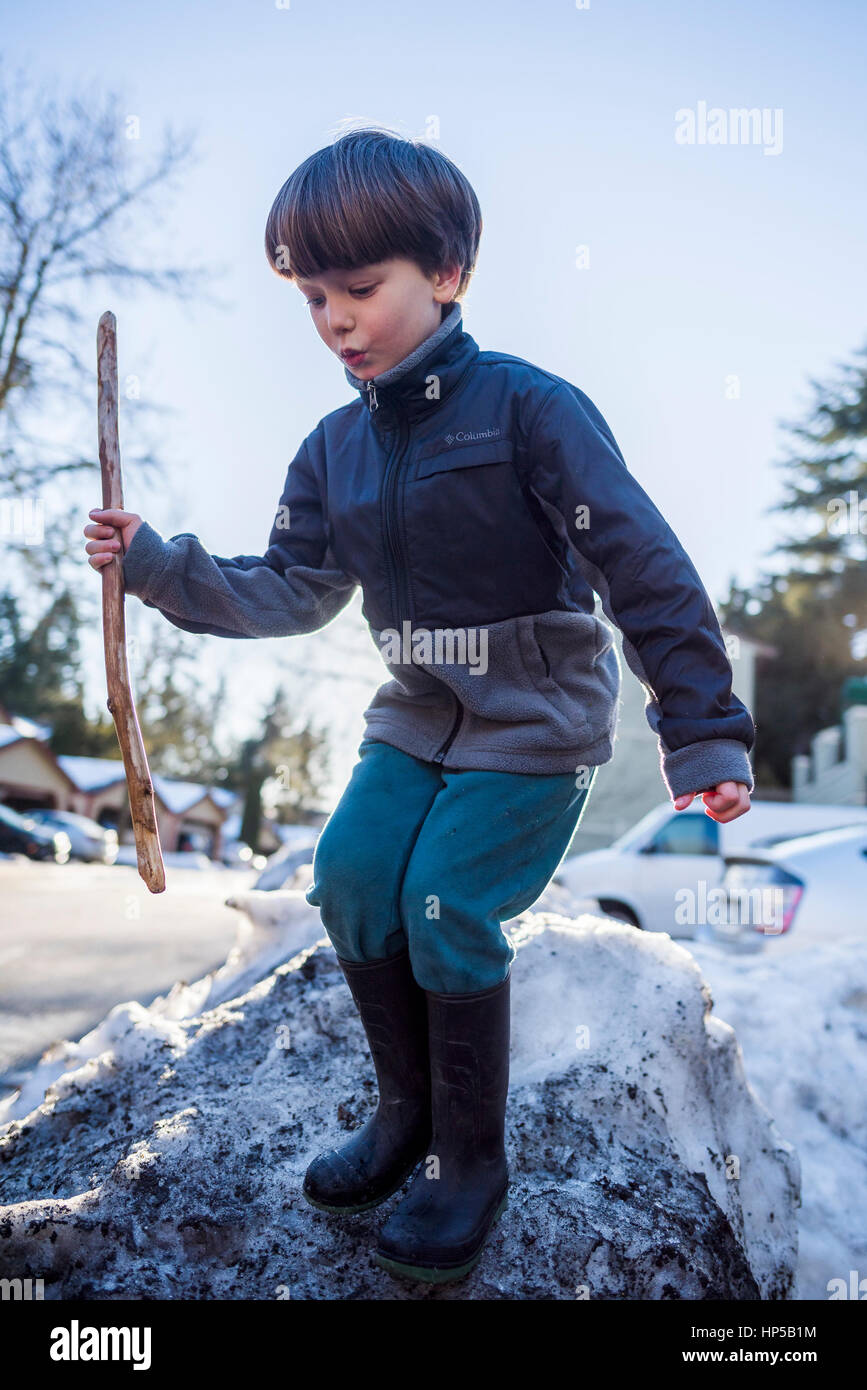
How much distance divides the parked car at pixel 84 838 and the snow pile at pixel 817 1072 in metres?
29.1

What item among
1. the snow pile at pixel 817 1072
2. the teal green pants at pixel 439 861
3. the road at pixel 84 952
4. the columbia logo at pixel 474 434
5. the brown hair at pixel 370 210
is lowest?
the road at pixel 84 952

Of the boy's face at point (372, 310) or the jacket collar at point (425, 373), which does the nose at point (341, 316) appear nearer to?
the boy's face at point (372, 310)

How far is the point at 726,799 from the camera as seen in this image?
5.41 feet

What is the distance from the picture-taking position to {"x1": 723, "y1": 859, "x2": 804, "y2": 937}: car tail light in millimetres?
5746

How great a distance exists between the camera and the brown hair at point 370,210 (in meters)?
1.89

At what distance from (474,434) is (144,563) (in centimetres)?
69

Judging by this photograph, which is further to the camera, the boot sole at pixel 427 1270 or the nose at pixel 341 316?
the nose at pixel 341 316

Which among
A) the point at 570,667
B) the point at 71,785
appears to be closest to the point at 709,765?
the point at 570,667

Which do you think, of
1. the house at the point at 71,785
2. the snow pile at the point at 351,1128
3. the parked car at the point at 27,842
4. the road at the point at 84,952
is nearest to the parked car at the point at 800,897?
the road at the point at 84,952

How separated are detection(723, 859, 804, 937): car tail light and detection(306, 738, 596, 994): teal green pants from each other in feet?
13.8

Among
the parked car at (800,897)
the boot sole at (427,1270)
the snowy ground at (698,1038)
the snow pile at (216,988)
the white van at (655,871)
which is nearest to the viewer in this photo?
the boot sole at (427,1270)

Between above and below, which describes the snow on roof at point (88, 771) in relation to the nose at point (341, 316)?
below

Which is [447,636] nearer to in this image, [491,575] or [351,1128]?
[491,575]
